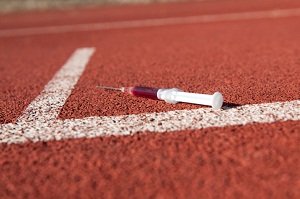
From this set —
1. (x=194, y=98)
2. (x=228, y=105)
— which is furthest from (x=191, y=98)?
(x=228, y=105)

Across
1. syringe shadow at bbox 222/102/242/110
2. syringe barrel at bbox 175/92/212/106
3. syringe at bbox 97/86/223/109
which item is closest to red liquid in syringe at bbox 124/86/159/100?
syringe at bbox 97/86/223/109

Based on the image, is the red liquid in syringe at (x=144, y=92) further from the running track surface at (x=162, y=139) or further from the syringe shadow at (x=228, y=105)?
the syringe shadow at (x=228, y=105)

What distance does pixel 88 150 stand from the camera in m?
1.25

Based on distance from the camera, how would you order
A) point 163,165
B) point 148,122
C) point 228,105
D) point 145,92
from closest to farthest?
point 163,165 → point 148,122 → point 228,105 → point 145,92

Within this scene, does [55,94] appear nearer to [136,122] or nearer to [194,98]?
[136,122]

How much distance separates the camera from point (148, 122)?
1429 mm

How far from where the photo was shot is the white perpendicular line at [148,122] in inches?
53.4

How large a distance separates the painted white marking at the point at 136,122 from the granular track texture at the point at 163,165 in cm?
5

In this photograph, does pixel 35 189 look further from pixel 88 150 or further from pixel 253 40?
pixel 253 40

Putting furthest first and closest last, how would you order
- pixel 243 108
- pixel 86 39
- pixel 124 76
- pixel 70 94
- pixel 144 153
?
1. pixel 86 39
2. pixel 124 76
3. pixel 70 94
4. pixel 243 108
5. pixel 144 153

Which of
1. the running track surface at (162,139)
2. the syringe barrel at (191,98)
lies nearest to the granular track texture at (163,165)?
the running track surface at (162,139)

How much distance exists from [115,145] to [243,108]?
0.56 m

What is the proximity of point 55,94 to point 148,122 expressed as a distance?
2.32 feet

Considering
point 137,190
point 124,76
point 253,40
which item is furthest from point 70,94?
point 253,40
